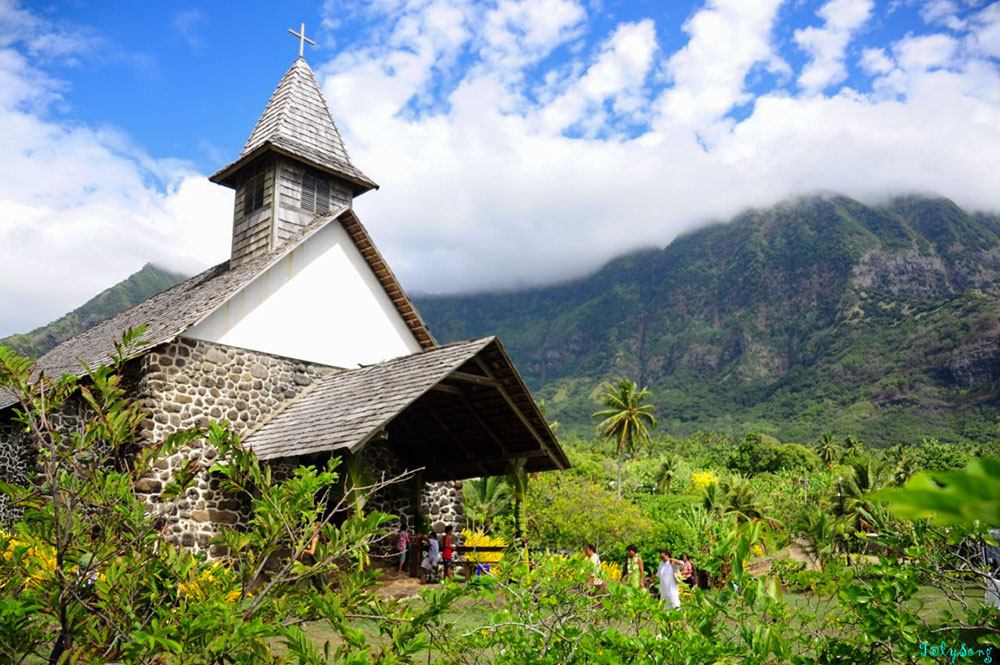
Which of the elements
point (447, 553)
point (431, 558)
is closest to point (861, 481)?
point (447, 553)

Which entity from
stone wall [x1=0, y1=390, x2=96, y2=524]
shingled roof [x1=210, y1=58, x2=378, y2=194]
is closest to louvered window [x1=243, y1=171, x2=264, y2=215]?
shingled roof [x1=210, y1=58, x2=378, y2=194]

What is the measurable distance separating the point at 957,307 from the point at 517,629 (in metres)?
114

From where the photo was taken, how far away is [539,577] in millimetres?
4383

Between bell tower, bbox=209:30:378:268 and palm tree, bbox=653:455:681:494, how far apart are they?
3456 centimetres

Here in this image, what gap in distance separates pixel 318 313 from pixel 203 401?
2.88 metres

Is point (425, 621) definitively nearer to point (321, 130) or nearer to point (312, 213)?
point (312, 213)

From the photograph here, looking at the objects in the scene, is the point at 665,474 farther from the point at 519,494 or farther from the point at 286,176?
the point at 286,176

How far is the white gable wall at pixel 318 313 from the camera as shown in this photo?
499 inches

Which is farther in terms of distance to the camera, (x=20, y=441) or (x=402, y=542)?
(x=20, y=441)

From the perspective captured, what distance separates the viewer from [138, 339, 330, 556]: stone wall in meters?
11.1

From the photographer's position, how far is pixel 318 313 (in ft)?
45.5

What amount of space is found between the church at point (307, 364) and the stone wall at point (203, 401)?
21 mm

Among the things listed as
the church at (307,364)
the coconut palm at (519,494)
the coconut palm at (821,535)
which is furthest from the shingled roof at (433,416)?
the coconut palm at (821,535)

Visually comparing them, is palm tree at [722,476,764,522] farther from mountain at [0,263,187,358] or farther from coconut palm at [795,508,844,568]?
mountain at [0,263,187,358]
